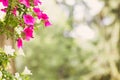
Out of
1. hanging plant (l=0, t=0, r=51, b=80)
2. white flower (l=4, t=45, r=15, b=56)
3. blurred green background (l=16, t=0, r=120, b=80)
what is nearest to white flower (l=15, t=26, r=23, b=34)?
hanging plant (l=0, t=0, r=51, b=80)

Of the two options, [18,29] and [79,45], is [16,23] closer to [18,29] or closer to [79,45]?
[18,29]

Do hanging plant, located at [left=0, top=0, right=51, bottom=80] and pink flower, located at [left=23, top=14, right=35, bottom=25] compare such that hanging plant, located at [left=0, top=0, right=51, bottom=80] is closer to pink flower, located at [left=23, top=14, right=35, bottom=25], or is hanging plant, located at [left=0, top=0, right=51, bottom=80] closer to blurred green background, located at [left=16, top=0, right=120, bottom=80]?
pink flower, located at [left=23, top=14, right=35, bottom=25]

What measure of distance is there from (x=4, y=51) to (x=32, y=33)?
0.70 feet

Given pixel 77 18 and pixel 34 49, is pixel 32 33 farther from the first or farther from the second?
pixel 77 18

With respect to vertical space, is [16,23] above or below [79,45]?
below

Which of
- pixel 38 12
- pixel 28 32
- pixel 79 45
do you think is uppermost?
pixel 79 45

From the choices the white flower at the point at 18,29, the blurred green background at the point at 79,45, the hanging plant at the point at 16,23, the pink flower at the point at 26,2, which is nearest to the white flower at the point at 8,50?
the hanging plant at the point at 16,23

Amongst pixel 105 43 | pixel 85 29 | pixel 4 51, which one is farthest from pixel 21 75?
pixel 85 29

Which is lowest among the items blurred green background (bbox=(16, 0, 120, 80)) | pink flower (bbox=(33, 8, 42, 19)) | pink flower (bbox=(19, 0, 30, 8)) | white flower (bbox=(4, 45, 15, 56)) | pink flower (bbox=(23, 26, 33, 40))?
white flower (bbox=(4, 45, 15, 56))

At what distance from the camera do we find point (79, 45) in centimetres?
1363

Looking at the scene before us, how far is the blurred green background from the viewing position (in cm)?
1220

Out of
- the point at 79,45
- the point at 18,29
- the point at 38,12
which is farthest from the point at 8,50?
the point at 79,45

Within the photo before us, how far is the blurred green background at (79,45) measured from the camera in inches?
480

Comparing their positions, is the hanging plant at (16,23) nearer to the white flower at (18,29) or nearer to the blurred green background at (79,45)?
the white flower at (18,29)
